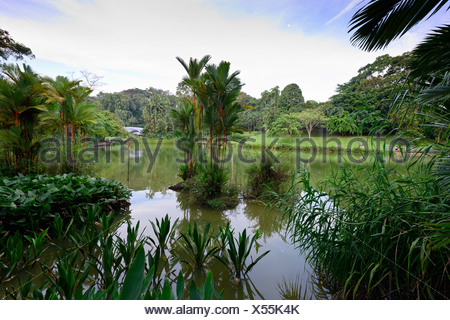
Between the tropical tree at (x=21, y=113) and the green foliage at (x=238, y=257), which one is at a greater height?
the tropical tree at (x=21, y=113)

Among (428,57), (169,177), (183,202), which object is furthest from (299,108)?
(428,57)

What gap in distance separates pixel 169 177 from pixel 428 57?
7050 mm

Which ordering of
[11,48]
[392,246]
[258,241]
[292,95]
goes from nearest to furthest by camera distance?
[392,246] → [258,241] → [11,48] → [292,95]

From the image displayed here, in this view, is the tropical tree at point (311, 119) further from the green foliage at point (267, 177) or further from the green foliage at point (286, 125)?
the green foliage at point (267, 177)

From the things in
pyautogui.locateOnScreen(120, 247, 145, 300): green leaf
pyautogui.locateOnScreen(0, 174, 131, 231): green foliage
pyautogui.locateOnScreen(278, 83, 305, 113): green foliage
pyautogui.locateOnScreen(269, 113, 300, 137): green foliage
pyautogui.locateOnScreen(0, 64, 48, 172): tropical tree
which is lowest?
pyautogui.locateOnScreen(0, 174, 131, 231): green foliage

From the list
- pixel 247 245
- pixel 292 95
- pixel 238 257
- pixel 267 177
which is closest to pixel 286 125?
pixel 292 95

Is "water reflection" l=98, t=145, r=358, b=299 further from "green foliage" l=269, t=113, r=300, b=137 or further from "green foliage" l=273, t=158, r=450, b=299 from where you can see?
"green foliage" l=269, t=113, r=300, b=137

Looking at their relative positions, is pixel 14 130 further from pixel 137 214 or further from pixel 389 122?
pixel 389 122

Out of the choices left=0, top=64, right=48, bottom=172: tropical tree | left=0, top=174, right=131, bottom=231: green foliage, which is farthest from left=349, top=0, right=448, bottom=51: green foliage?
left=0, top=64, right=48, bottom=172: tropical tree

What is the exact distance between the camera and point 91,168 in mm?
5594

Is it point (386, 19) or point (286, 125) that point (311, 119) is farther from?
point (386, 19)

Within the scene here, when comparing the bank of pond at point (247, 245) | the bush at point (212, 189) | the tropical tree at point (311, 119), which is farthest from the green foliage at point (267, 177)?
the tropical tree at point (311, 119)

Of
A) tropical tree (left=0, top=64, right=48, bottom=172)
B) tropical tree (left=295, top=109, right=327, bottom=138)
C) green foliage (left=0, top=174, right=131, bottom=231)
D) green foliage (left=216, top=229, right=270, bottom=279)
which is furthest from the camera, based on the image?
tropical tree (left=295, top=109, right=327, bottom=138)

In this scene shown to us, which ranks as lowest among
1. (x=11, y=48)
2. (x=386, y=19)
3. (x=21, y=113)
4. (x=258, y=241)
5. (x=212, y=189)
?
(x=258, y=241)
